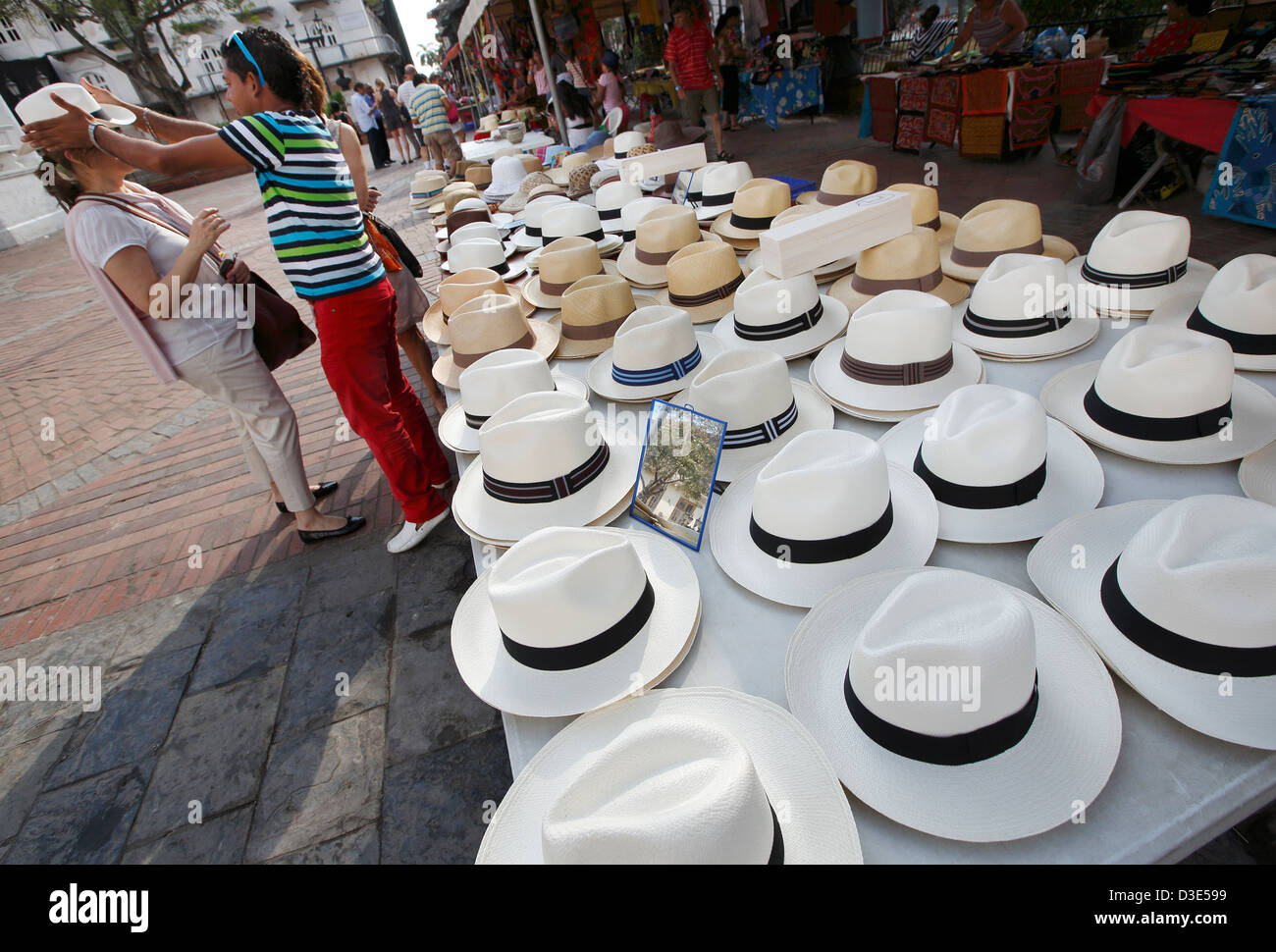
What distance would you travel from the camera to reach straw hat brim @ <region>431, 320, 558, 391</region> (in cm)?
294

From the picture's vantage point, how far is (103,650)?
3.26m

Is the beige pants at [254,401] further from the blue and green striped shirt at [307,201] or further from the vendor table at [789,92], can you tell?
the vendor table at [789,92]

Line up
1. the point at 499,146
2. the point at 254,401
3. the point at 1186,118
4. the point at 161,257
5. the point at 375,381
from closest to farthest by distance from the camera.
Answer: the point at 161,257
the point at 375,381
the point at 254,401
the point at 1186,118
the point at 499,146

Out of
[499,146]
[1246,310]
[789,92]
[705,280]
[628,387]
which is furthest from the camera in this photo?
[789,92]

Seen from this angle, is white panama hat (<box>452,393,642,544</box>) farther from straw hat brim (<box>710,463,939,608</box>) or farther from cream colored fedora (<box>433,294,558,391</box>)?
cream colored fedora (<box>433,294,558,391</box>)

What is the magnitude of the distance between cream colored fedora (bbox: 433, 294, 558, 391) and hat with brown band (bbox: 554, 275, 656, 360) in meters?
0.12

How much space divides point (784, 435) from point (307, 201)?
2.26m

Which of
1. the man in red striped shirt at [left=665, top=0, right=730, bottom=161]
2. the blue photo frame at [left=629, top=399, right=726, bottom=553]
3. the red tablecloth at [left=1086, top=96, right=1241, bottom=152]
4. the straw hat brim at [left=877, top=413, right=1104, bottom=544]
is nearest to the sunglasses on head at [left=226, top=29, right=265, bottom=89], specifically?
the blue photo frame at [left=629, top=399, right=726, bottom=553]

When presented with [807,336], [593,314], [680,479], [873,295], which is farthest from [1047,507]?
[593,314]

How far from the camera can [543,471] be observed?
182 cm

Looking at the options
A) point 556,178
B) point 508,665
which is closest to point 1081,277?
point 508,665

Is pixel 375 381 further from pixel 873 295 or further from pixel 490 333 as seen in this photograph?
pixel 873 295

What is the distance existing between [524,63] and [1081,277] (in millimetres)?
14749
